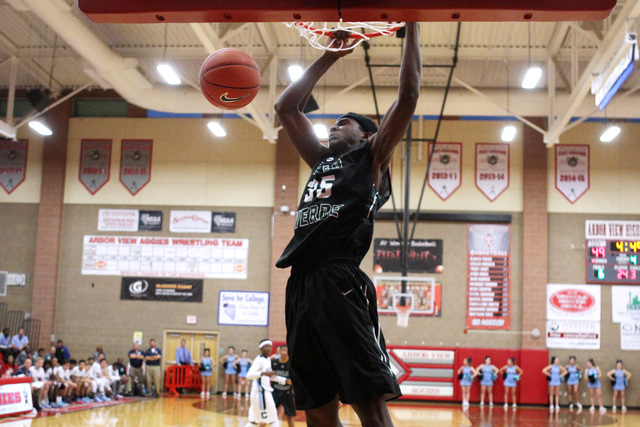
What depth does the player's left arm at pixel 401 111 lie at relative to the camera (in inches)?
106

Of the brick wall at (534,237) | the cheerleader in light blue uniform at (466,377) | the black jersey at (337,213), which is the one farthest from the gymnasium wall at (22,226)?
the black jersey at (337,213)

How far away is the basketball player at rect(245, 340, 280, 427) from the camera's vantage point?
10.4 metres

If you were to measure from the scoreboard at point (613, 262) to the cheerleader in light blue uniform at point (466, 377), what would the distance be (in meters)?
4.17

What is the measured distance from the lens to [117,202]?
68.4 ft

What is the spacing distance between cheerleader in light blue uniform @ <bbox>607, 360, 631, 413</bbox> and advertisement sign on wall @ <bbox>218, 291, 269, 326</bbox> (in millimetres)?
9687

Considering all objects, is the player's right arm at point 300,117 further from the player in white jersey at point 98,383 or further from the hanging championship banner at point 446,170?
the hanging championship banner at point 446,170

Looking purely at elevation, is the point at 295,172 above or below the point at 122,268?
above

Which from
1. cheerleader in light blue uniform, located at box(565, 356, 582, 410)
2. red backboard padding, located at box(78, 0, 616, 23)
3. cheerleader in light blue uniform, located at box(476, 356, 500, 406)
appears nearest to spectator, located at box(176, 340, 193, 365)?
cheerleader in light blue uniform, located at box(476, 356, 500, 406)

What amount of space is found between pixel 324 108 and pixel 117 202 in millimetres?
7151

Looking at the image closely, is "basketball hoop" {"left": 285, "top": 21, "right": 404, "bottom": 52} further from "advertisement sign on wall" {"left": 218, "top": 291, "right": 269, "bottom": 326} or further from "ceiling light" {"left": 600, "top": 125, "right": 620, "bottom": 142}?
"advertisement sign on wall" {"left": 218, "top": 291, "right": 269, "bottom": 326}

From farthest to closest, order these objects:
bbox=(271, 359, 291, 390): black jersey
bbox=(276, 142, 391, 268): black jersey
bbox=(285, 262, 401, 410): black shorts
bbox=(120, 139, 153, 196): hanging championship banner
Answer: bbox=(120, 139, 153, 196): hanging championship banner < bbox=(271, 359, 291, 390): black jersey < bbox=(276, 142, 391, 268): black jersey < bbox=(285, 262, 401, 410): black shorts

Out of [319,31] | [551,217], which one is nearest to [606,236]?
[551,217]

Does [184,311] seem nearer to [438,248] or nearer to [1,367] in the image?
[1,367]

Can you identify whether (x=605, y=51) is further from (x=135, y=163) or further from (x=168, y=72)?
(x=135, y=163)
